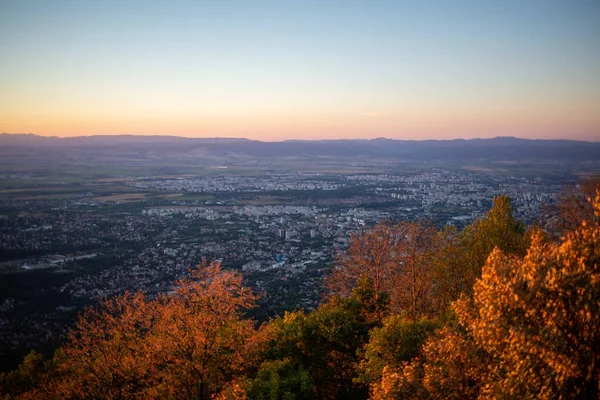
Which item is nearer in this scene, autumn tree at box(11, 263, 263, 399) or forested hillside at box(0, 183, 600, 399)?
forested hillside at box(0, 183, 600, 399)

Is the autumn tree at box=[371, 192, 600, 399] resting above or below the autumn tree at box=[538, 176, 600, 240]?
below

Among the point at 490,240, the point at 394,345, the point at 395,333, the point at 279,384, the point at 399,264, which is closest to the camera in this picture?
the point at 279,384

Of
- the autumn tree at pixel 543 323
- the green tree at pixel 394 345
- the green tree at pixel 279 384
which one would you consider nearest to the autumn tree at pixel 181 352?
the green tree at pixel 279 384

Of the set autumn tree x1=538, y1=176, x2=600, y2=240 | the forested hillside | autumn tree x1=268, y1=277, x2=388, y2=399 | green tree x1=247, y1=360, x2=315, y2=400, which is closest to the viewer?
the forested hillside

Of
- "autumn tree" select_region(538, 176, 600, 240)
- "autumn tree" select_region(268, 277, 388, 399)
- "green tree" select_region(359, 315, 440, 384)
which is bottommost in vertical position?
"autumn tree" select_region(268, 277, 388, 399)

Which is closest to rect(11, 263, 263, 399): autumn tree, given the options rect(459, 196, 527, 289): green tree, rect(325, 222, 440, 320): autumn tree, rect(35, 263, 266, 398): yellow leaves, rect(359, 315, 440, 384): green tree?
rect(35, 263, 266, 398): yellow leaves

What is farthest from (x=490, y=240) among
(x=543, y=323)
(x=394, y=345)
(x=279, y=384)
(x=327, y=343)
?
(x=279, y=384)

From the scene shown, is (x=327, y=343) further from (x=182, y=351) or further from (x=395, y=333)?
(x=182, y=351)

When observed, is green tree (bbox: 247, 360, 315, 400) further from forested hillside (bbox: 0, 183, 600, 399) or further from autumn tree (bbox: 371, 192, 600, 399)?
autumn tree (bbox: 371, 192, 600, 399)

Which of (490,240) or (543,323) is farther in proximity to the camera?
(490,240)

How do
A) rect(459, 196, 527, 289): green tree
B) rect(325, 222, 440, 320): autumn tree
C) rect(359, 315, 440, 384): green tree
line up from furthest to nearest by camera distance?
rect(325, 222, 440, 320): autumn tree < rect(459, 196, 527, 289): green tree < rect(359, 315, 440, 384): green tree
